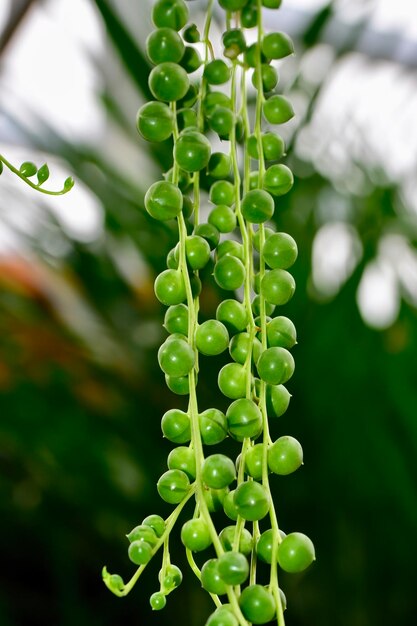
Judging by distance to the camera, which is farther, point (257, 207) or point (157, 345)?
point (157, 345)

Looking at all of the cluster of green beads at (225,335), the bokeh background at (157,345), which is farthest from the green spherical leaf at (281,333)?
the bokeh background at (157,345)

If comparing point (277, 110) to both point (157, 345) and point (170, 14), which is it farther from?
point (157, 345)

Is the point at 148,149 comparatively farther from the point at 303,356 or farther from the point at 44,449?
the point at 44,449

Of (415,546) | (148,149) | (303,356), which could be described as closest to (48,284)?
(148,149)

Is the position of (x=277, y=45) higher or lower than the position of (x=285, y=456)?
higher

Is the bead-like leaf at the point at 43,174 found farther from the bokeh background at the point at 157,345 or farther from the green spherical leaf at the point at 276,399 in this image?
the bokeh background at the point at 157,345

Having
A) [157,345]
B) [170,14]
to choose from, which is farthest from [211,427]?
[157,345]
